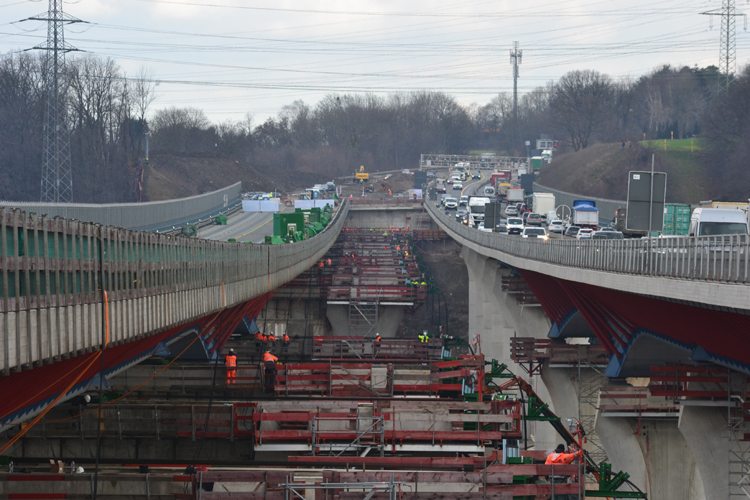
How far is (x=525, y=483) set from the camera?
2052 centimetres

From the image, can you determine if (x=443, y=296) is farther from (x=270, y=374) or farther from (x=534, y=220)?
(x=270, y=374)

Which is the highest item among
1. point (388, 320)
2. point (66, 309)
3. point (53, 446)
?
point (66, 309)

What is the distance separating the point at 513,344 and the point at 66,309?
36.6m

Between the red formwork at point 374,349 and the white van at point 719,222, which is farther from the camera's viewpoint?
the red formwork at point 374,349

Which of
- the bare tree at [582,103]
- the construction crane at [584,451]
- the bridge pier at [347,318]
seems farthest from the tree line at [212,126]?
the construction crane at [584,451]

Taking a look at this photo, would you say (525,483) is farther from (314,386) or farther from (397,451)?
(314,386)

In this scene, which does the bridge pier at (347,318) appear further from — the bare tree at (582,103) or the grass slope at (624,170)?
the bare tree at (582,103)

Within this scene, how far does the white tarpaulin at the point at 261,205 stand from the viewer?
117688 millimetres

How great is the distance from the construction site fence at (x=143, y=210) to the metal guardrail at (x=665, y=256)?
13.3 meters

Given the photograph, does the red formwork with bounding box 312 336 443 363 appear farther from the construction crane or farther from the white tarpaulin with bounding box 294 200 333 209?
the white tarpaulin with bounding box 294 200 333 209

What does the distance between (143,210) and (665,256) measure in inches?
1936

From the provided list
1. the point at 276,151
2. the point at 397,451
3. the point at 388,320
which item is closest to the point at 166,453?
the point at 397,451

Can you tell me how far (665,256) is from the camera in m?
21.3

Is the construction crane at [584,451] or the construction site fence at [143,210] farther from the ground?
the construction site fence at [143,210]
